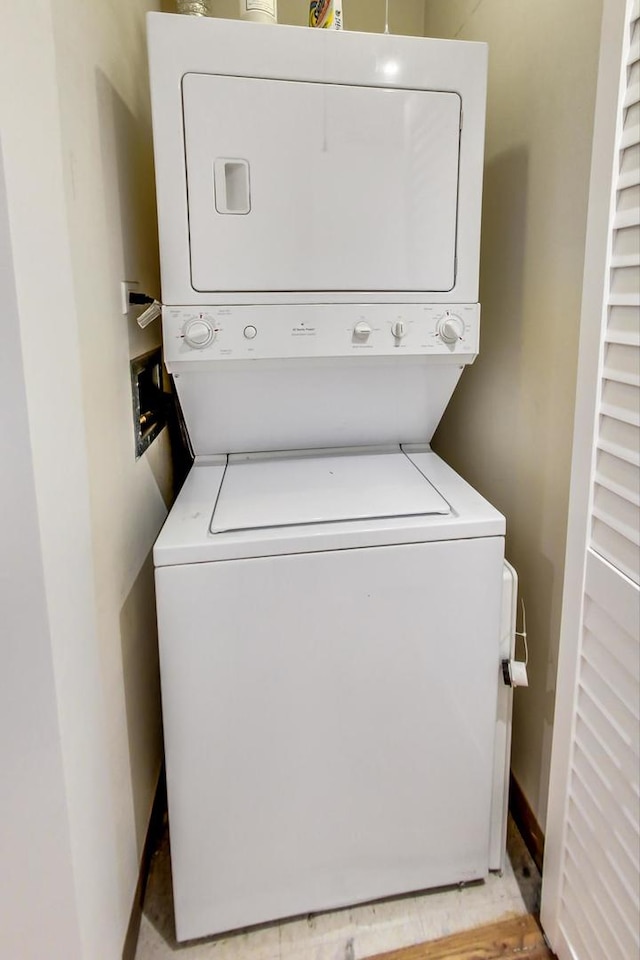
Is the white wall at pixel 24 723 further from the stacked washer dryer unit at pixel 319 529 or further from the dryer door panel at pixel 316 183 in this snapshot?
the dryer door panel at pixel 316 183

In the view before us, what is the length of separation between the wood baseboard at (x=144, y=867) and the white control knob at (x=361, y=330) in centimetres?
133

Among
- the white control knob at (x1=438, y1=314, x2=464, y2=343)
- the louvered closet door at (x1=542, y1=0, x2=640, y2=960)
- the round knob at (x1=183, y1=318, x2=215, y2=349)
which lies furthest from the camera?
the white control knob at (x1=438, y1=314, x2=464, y2=343)

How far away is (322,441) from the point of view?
1.63 metres

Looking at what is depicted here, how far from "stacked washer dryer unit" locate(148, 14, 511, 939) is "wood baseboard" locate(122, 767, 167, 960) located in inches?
4.9

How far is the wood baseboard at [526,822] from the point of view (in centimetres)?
149

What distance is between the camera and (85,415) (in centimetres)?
105

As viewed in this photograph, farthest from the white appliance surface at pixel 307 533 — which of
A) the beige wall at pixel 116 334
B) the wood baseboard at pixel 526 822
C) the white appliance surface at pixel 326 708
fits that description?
the wood baseboard at pixel 526 822

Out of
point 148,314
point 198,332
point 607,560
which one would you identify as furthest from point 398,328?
point 607,560

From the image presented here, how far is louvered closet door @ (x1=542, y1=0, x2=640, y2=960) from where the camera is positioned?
0.93 metres

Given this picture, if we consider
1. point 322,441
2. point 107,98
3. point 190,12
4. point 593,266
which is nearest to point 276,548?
point 322,441

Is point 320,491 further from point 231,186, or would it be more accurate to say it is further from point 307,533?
point 231,186

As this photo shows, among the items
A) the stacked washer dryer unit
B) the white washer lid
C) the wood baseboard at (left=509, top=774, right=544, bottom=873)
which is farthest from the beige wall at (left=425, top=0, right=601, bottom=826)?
the white washer lid

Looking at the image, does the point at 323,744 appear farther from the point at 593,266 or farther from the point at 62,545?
the point at 593,266

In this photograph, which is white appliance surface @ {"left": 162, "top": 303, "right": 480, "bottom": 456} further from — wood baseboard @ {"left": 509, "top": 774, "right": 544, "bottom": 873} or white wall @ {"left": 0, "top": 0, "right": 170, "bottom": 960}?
wood baseboard @ {"left": 509, "top": 774, "right": 544, "bottom": 873}
